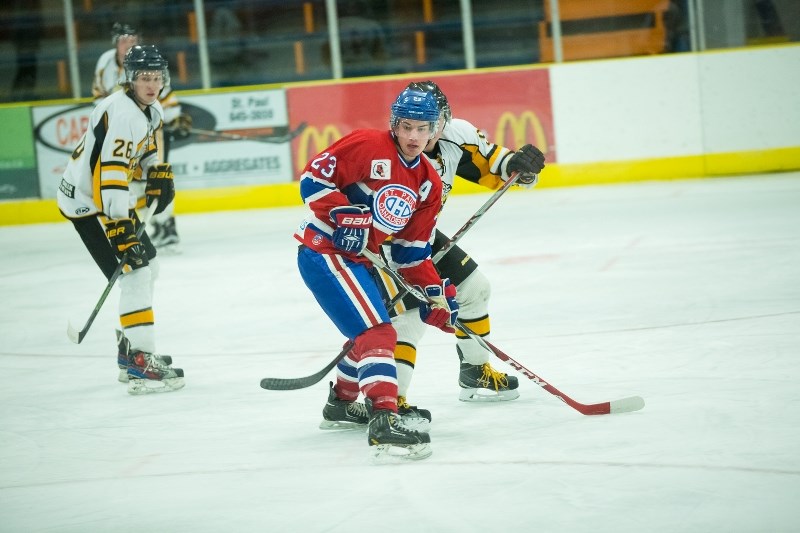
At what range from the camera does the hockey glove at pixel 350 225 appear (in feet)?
9.59

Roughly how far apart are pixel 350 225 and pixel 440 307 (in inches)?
13.3

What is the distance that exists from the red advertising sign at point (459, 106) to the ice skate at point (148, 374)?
553 cm

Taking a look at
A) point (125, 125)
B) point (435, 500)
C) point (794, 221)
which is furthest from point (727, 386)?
point (794, 221)

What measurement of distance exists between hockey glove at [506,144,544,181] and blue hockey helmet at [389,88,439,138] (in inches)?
21.7

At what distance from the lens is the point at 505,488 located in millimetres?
2584

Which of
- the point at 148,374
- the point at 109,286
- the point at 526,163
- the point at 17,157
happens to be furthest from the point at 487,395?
the point at 17,157

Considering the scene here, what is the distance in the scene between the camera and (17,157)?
9.48 m

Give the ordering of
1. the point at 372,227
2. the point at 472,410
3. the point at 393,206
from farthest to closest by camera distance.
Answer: the point at 472,410 < the point at 372,227 < the point at 393,206

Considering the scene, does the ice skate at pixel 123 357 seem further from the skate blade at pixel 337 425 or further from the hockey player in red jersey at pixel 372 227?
the hockey player in red jersey at pixel 372 227

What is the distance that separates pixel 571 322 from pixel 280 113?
5.40 meters

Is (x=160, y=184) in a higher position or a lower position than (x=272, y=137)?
lower

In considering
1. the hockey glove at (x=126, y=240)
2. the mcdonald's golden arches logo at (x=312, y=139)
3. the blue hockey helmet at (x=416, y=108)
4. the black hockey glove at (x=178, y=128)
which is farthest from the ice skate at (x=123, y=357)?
the mcdonald's golden arches logo at (x=312, y=139)

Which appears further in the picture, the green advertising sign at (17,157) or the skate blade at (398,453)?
the green advertising sign at (17,157)

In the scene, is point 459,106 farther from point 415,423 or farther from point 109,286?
point 415,423
